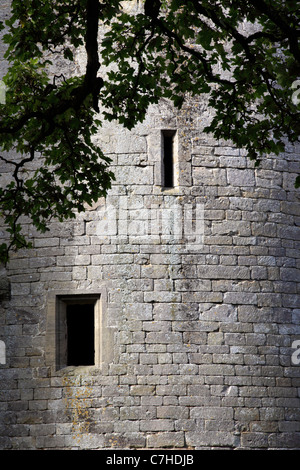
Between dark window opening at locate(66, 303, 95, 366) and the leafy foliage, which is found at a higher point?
the leafy foliage

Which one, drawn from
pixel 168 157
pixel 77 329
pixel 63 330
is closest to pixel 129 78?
pixel 168 157

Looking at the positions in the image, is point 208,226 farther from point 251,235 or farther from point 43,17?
point 43,17

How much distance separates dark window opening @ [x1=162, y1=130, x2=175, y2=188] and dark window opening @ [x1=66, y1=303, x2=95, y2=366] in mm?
1882

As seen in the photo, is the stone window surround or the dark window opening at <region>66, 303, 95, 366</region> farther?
the dark window opening at <region>66, 303, 95, 366</region>

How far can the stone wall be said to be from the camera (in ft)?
30.9

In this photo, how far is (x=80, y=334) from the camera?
10.4 meters

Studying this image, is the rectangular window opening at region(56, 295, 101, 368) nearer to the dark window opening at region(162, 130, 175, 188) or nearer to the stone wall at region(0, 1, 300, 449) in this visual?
the stone wall at region(0, 1, 300, 449)

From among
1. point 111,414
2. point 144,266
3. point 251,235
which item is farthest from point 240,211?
point 111,414

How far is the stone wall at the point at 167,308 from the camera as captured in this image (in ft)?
30.9

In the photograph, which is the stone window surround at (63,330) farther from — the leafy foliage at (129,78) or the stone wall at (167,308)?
the leafy foliage at (129,78)

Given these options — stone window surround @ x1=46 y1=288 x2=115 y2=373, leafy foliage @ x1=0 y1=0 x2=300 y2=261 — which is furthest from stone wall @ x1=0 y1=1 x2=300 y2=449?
leafy foliage @ x1=0 y1=0 x2=300 y2=261

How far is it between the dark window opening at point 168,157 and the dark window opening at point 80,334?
1.88 metres

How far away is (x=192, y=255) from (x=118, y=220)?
1017 millimetres

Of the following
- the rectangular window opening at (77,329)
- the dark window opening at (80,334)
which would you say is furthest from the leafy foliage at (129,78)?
the dark window opening at (80,334)
